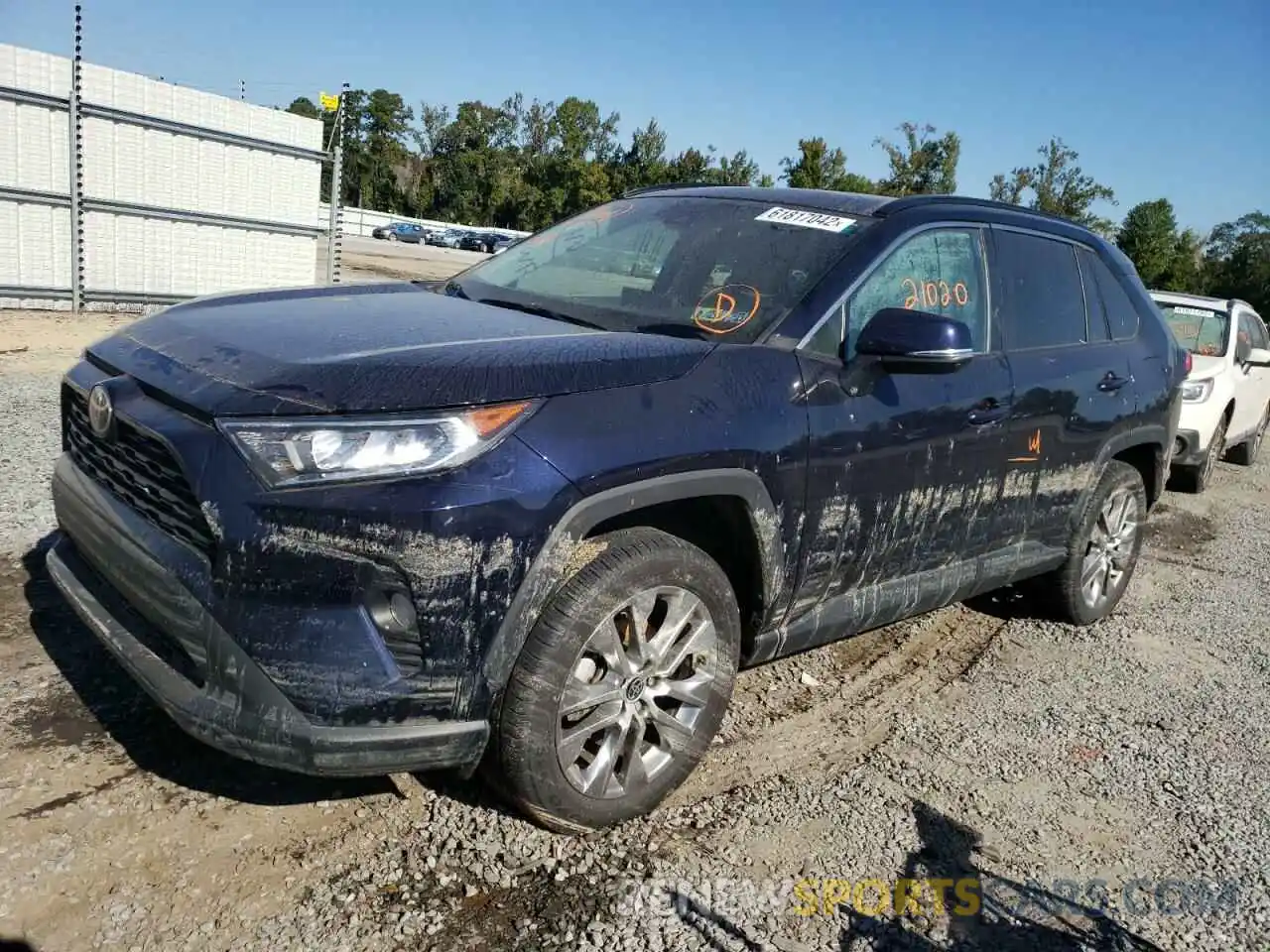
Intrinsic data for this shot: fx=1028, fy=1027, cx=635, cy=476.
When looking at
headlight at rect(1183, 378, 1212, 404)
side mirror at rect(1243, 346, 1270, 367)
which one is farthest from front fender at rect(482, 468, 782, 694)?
side mirror at rect(1243, 346, 1270, 367)

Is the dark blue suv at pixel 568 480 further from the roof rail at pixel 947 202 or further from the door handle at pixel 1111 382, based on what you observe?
the door handle at pixel 1111 382

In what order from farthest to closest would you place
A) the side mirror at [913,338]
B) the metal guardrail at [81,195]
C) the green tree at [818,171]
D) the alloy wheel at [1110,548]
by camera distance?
the green tree at [818,171] → the metal guardrail at [81,195] → the alloy wheel at [1110,548] → the side mirror at [913,338]

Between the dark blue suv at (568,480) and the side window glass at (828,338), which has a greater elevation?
the side window glass at (828,338)

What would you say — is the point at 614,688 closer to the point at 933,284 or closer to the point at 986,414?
the point at 986,414

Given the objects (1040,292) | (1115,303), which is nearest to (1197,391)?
(1115,303)

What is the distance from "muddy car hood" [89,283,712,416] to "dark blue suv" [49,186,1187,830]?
1 centimetres

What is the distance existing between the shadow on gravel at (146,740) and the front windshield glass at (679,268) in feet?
5.54

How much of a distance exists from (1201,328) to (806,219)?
24.5ft

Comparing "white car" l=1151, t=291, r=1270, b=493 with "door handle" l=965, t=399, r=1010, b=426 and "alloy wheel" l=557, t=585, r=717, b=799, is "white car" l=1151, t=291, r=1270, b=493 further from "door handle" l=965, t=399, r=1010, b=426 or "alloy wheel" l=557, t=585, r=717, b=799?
"alloy wheel" l=557, t=585, r=717, b=799

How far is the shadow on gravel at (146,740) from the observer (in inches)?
117

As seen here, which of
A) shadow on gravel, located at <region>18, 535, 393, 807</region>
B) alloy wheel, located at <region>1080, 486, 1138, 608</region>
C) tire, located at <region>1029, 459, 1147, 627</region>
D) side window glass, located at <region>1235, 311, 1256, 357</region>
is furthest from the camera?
side window glass, located at <region>1235, 311, 1256, 357</region>

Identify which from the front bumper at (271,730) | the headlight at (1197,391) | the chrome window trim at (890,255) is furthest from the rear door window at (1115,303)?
the headlight at (1197,391)

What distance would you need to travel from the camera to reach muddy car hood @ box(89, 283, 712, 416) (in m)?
2.46

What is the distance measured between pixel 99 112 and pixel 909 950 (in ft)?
38.8
